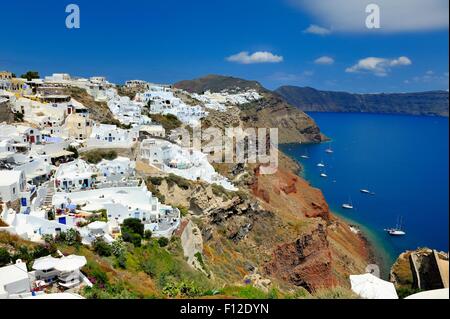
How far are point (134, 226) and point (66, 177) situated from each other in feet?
13.4

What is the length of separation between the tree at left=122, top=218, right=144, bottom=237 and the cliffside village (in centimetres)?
36

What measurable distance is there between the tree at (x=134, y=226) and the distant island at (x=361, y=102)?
15673 cm

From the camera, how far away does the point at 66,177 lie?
16.2 m

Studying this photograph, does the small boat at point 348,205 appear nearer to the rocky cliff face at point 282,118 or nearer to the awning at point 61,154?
the awning at point 61,154

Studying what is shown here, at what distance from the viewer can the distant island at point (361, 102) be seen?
543 feet

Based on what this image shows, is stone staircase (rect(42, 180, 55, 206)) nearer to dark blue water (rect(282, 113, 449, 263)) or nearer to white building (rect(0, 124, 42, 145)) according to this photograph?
white building (rect(0, 124, 42, 145))

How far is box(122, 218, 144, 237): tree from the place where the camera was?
13.9m

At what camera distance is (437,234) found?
32.4 metres

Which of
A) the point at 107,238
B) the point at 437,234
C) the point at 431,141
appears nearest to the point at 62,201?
the point at 107,238

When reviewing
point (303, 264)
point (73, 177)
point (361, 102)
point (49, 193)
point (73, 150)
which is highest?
point (361, 102)

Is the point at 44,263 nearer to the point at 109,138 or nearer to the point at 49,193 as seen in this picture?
the point at 49,193

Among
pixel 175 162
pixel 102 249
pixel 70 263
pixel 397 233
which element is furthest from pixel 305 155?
pixel 70 263
